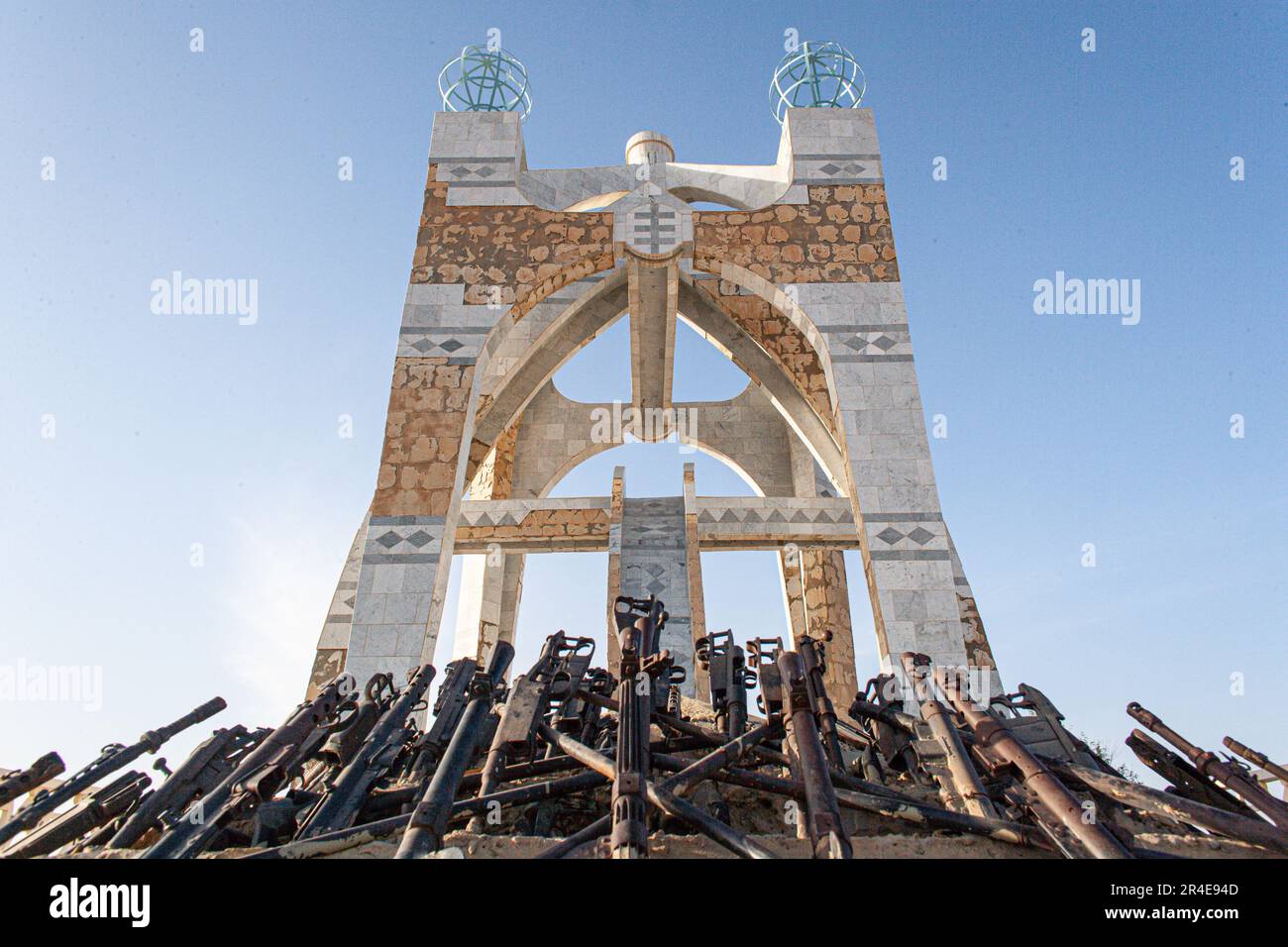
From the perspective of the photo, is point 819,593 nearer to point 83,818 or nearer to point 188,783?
point 188,783

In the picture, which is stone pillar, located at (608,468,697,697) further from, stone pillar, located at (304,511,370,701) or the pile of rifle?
the pile of rifle

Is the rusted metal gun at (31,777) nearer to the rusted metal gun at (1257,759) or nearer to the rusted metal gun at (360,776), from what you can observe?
the rusted metal gun at (360,776)

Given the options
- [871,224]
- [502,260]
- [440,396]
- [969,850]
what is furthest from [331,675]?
[871,224]

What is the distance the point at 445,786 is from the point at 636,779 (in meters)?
0.64

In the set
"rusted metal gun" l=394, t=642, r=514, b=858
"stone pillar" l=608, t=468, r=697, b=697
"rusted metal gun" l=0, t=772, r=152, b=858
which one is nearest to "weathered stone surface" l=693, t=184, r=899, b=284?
"stone pillar" l=608, t=468, r=697, b=697

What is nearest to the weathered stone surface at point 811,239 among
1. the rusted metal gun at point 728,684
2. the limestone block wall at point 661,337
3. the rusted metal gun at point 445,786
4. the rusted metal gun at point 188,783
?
the limestone block wall at point 661,337

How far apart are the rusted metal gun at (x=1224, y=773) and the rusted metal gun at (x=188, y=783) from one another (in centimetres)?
363

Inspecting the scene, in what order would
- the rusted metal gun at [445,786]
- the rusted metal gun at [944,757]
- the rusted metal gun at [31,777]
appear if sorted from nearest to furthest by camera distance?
the rusted metal gun at [445,786]
the rusted metal gun at [944,757]
the rusted metal gun at [31,777]

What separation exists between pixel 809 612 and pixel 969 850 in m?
10.7

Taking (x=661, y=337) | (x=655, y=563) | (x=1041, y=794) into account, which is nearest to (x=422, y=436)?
(x=655, y=563)

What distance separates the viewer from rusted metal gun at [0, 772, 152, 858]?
2.98 metres

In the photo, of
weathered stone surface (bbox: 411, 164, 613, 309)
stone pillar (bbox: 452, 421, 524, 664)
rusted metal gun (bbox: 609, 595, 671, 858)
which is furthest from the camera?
stone pillar (bbox: 452, 421, 524, 664)

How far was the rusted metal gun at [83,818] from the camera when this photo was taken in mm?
2980
